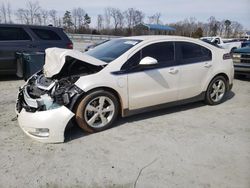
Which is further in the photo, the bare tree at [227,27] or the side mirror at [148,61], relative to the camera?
the bare tree at [227,27]

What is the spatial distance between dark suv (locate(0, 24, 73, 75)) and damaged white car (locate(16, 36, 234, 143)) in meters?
3.55

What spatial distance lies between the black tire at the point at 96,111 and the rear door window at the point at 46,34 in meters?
5.11

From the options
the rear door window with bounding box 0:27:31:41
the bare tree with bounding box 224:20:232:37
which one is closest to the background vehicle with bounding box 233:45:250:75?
the rear door window with bounding box 0:27:31:41

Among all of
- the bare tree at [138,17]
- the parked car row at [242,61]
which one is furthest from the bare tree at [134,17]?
the parked car row at [242,61]

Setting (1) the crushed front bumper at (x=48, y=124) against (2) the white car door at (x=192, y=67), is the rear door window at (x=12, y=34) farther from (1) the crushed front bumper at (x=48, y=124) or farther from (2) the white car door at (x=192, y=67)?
(2) the white car door at (x=192, y=67)

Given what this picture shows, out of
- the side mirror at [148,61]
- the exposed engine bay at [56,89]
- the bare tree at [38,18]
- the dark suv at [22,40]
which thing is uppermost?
the bare tree at [38,18]

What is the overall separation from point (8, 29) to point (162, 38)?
532 cm

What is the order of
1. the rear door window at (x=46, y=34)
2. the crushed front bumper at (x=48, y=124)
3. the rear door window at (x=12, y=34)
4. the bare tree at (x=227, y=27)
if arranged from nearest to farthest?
the crushed front bumper at (x=48, y=124)
the rear door window at (x=12, y=34)
the rear door window at (x=46, y=34)
the bare tree at (x=227, y=27)

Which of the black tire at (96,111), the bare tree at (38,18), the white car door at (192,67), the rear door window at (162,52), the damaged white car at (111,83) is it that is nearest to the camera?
the damaged white car at (111,83)

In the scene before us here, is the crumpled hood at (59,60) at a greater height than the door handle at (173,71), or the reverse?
the crumpled hood at (59,60)

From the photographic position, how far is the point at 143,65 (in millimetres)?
4410

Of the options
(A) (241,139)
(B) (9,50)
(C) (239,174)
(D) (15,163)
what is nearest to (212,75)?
(A) (241,139)

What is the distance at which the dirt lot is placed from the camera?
9.64ft

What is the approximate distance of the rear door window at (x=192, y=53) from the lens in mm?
4984
